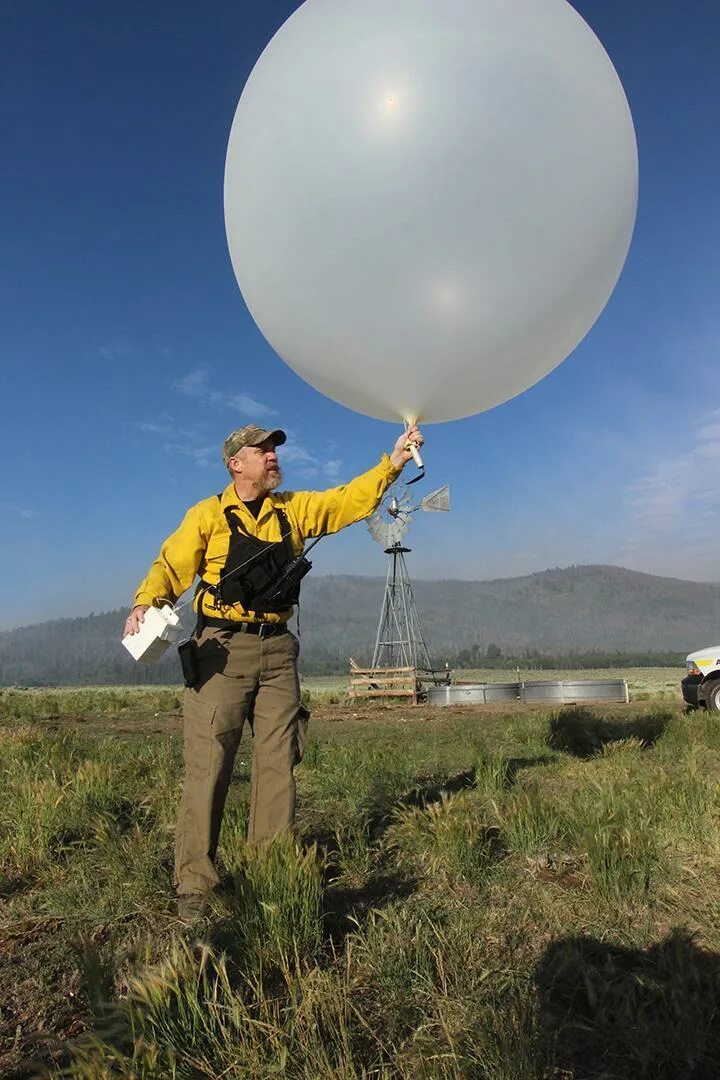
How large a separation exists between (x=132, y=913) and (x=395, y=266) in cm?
310

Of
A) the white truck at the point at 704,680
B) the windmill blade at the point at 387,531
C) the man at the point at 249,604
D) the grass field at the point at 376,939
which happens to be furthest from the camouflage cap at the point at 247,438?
the windmill blade at the point at 387,531

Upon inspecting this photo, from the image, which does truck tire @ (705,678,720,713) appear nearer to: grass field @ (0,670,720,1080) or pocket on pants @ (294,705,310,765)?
grass field @ (0,670,720,1080)

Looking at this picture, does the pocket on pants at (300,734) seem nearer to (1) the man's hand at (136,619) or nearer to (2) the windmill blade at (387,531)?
(1) the man's hand at (136,619)

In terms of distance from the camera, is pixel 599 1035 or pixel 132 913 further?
pixel 132 913

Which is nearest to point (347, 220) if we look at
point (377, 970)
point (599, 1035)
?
point (377, 970)

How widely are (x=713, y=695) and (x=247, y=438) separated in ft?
36.6

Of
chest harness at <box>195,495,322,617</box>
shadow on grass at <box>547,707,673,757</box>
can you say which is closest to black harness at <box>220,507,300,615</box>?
chest harness at <box>195,495,322,617</box>

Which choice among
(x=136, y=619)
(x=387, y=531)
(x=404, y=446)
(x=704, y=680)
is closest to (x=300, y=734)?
(x=136, y=619)

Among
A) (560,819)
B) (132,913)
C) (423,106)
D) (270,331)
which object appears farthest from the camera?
(270,331)

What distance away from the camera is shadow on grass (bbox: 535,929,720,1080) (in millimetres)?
1763

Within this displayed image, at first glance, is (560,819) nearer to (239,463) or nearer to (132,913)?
(132,913)

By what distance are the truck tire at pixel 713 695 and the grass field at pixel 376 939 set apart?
313 inches

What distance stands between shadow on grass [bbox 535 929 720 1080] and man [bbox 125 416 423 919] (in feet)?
4.73

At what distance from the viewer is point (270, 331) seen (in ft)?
13.0
